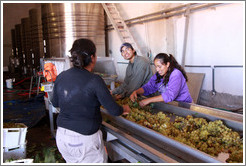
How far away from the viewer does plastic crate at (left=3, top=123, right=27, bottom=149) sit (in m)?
3.05

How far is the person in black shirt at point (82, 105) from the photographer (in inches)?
72.1

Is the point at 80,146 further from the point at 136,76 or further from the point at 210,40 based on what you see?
the point at 210,40

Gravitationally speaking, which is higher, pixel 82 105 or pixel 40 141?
pixel 82 105

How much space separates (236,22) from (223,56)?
87 centimetres

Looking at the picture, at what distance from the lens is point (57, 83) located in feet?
6.51

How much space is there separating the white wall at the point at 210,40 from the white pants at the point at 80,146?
399 cm

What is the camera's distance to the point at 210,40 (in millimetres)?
5871

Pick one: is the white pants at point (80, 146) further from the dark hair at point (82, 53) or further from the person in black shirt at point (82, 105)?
the dark hair at point (82, 53)

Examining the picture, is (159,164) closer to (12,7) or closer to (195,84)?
(195,84)

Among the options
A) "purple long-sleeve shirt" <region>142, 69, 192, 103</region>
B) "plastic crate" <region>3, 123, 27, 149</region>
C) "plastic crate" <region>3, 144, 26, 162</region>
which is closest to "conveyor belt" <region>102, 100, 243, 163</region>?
"purple long-sleeve shirt" <region>142, 69, 192, 103</region>

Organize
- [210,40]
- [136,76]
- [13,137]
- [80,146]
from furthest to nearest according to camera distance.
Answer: [210,40]
[136,76]
[13,137]
[80,146]

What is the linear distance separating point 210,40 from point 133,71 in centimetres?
318

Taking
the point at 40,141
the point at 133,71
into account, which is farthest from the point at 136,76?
the point at 40,141

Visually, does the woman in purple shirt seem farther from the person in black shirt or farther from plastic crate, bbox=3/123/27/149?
plastic crate, bbox=3/123/27/149
